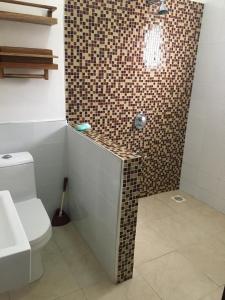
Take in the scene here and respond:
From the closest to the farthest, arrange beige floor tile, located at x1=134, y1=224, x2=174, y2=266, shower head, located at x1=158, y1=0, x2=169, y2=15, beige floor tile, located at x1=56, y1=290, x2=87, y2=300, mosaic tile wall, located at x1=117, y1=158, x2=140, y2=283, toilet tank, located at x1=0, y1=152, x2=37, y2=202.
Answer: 1. mosaic tile wall, located at x1=117, y1=158, x2=140, y2=283
2. beige floor tile, located at x1=56, y1=290, x2=87, y2=300
3. toilet tank, located at x1=0, y1=152, x2=37, y2=202
4. beige floor tile, located at x1=134, y1=224, x2=174, y2=266
5. shower head, located at x1=158, y1=0, x2=169, y2=15

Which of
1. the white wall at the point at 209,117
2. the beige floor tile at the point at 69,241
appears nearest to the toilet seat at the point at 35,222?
the beige floor tile at the point at 69,241

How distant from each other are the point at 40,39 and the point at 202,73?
1.67 m

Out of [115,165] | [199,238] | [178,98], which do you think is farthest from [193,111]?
[115,165]

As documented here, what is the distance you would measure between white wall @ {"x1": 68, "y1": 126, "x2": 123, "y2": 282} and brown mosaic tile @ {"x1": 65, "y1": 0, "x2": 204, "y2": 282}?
0.07 m

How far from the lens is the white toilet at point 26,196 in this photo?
5.53 feet

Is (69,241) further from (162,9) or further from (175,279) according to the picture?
(162,9)

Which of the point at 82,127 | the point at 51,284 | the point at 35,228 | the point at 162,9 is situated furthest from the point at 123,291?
the point at 162,9

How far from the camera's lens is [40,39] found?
6.34ft

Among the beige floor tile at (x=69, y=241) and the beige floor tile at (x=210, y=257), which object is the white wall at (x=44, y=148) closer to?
the beige floor tile at (x=69, y=241)

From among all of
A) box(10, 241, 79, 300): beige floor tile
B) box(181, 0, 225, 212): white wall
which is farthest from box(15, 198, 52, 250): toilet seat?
box(181, 0, 225, 212): white wall

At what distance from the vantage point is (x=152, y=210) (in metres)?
2.69

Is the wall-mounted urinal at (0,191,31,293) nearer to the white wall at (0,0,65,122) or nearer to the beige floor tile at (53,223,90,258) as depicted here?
the beige floor tile at (53,223,90,258)

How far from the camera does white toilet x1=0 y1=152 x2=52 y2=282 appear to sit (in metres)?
1.69

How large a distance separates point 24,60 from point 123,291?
174cm
